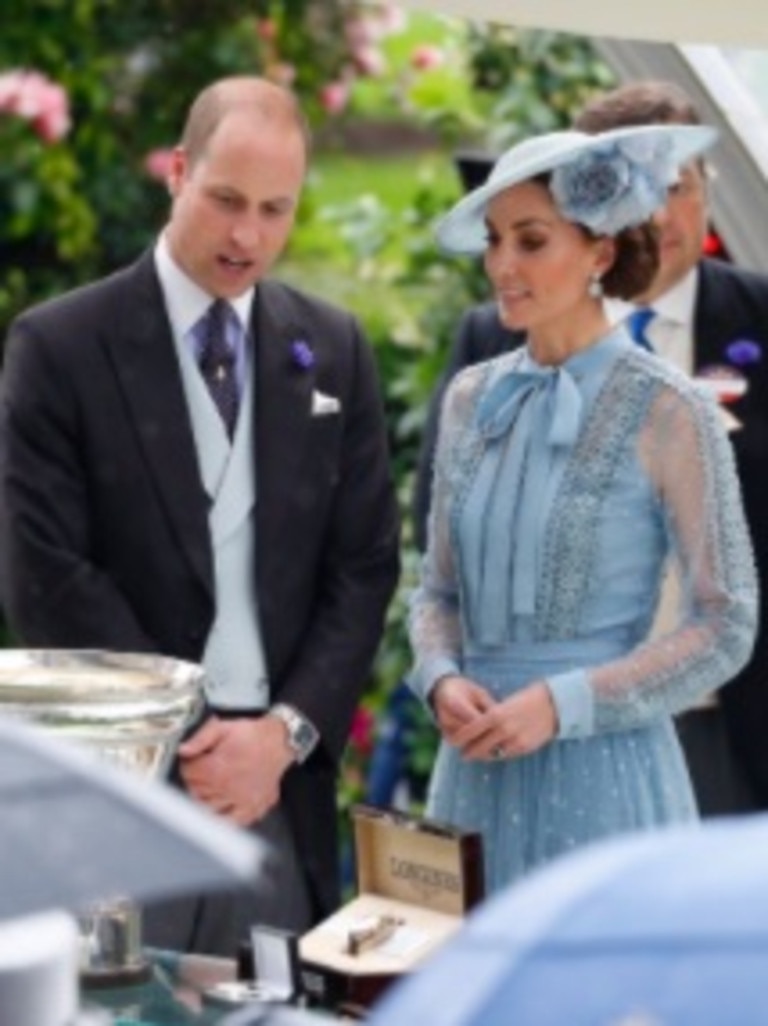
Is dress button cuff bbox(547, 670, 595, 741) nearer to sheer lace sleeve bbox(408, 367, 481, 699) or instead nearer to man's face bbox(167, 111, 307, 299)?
sheer lace sleeve bbox(408, 367, 481, 699)

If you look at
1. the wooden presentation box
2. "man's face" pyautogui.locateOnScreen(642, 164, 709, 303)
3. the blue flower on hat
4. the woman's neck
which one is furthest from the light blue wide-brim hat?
the wooden presentation box

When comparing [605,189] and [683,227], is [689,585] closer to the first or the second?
[605,189]

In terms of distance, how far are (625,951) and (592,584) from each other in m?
3.38

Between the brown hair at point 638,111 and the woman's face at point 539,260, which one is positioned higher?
the brown hair at point 638,111

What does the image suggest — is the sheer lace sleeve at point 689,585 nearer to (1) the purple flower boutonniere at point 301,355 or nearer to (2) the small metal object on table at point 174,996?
(1) the purple flower boutonniere at point 301,355

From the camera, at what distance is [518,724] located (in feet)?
18.4

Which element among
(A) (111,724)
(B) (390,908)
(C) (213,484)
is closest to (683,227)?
(C) (213,484)

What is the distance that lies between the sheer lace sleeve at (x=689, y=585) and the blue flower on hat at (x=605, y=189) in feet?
0.89

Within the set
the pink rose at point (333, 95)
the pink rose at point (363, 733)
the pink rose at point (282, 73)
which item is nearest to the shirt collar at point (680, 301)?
the pink rose at point (363, 733)

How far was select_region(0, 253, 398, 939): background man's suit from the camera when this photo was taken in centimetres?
596

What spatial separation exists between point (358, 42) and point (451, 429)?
4.66 m

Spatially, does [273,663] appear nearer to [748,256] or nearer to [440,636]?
[440,636]

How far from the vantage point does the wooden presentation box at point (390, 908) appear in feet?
15.2

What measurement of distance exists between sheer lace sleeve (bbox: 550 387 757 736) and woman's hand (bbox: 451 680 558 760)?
0.02 m
